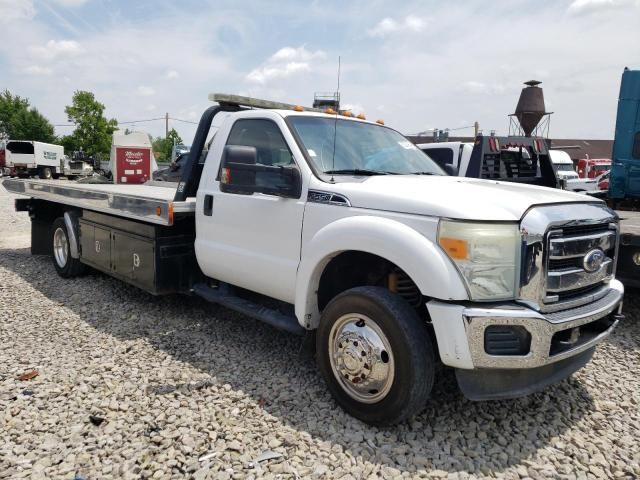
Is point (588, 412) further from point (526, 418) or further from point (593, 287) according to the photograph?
point (593, 287)

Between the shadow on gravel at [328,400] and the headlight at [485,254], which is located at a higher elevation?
the headlight at [485,254]

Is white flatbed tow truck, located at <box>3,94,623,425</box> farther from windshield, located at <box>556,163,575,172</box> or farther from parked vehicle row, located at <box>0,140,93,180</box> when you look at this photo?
parked vehicle row, located at <box>0,140,93,180</box>

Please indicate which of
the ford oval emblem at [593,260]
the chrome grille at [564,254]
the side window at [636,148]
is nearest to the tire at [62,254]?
the chrome grille at [564,254]

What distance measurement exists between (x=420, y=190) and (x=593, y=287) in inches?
49.3

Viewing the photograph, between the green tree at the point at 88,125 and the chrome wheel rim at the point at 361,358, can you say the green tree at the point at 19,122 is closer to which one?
the green tree at the point at 88,125

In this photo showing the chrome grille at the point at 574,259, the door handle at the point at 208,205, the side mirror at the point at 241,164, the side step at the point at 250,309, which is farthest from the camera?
the door handle at the point at 208,205

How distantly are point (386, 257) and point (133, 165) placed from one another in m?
10.3

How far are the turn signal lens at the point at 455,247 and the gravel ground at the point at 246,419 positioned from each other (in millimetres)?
1121

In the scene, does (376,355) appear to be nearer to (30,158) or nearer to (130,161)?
(130,161)

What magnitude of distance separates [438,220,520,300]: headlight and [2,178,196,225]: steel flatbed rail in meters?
2.59

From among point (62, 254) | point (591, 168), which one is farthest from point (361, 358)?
point (591, 168)

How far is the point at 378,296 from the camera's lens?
2.96 m

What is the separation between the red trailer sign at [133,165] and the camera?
456 inches

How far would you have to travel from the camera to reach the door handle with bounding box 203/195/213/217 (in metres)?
4.28
